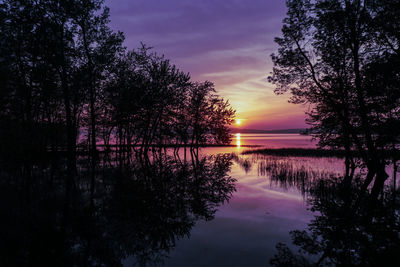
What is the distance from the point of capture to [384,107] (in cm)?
1603

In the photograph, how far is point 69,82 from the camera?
2997 cm

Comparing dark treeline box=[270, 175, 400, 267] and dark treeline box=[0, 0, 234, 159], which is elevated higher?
dark treeline box=[0, 0, 234, 159]

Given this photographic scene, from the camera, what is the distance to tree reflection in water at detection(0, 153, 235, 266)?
19.7 feet

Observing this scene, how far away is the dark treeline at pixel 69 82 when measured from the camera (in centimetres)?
2442

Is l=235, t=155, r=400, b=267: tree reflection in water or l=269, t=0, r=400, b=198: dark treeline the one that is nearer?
l=235, t=155, r=400, b=267: tree reflection in water

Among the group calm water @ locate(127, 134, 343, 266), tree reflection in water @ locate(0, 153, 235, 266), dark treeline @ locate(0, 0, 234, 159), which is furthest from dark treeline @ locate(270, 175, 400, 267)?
dark treeline @ locate(0, 0, 234, 159)

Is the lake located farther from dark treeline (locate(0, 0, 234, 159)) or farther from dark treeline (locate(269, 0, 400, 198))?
dark treeline (locate(0, 0, 234, 159))

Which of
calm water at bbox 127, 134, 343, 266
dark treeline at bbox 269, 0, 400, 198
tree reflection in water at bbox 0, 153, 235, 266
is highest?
dark treeline at bbox 269, 0, 400, 198

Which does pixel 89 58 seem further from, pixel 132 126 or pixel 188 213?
pixel 188 213

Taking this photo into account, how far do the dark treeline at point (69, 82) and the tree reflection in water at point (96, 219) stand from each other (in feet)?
42.3

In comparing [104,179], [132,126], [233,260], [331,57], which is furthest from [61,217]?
[132,126]

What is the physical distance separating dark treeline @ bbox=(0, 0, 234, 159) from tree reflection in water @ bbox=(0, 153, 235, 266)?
12.9 metres

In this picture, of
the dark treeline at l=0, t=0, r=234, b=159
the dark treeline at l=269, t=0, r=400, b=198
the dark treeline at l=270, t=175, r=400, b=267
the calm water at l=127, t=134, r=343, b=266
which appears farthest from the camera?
the dark treeline at l=0, t=0, r=234, b=159

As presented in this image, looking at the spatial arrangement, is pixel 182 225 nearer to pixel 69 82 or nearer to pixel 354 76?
pixel 354 76
